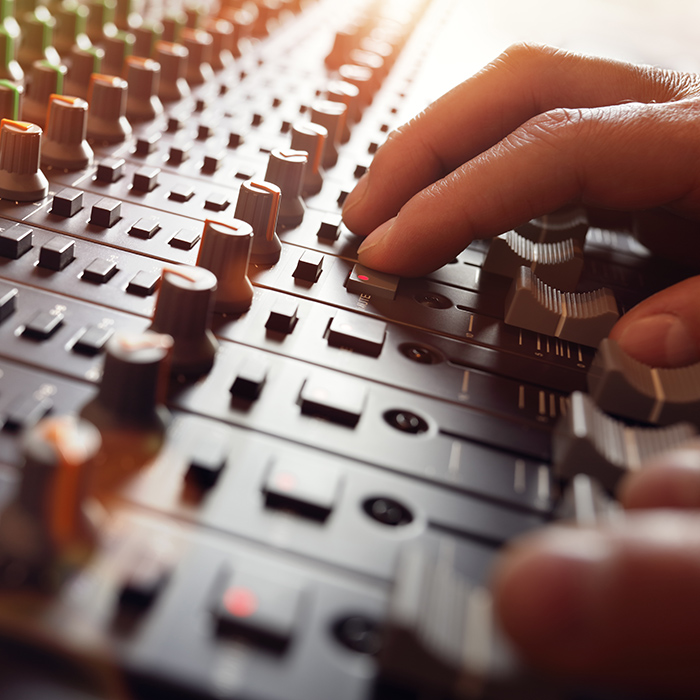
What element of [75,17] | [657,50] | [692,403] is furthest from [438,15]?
[692,403]

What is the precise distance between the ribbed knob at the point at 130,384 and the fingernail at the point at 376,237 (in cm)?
53

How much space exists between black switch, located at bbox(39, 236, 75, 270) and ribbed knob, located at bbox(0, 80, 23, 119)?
0.40 meters

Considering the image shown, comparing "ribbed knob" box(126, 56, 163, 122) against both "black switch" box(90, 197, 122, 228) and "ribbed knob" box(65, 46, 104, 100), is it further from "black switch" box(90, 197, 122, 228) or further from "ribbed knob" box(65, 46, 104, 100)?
"black switch" box(90, 197, 122, 228)

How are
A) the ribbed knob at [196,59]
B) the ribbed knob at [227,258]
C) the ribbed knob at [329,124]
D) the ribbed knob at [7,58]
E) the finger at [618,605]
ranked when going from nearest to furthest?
the finger at [618,605]
the ribbed knob at [227,258]
the ribbed knob at [7,58]
the ribbed knob at [329,124]
the ribbed knob at [196,59]

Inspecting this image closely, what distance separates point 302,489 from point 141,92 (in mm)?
1111

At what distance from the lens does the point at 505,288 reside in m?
1.18

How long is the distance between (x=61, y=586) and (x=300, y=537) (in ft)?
0.62

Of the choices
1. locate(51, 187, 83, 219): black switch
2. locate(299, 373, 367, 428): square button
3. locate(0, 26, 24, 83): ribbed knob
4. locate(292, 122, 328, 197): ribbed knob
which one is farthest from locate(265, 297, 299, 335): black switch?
locate(0, 26, 24, 83): ribbed knob

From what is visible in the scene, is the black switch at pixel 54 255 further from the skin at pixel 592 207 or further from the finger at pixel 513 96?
the finger at pixel 513 96

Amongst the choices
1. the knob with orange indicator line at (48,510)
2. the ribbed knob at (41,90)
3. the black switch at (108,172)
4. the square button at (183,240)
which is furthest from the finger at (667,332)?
the ribbed knob at (41,90)

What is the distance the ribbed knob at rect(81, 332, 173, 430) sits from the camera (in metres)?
0.65

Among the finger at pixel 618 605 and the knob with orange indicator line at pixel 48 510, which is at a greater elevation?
the finger at pixel 618 605

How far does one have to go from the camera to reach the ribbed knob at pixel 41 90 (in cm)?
134

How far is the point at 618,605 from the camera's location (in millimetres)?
447
